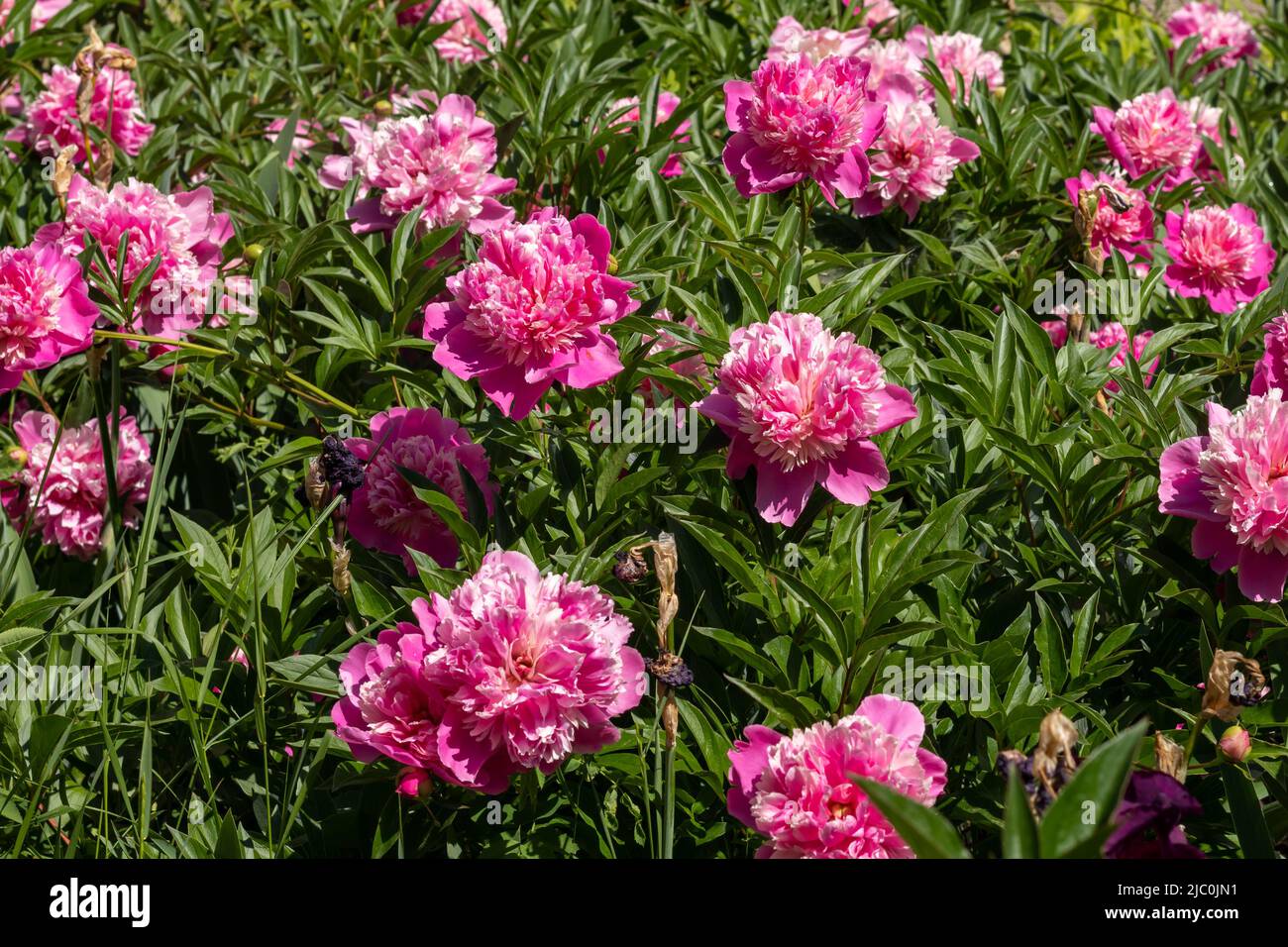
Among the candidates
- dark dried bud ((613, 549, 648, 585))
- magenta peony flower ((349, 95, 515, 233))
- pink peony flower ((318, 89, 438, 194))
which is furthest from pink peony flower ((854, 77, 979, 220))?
dark dried bud ((613, 549, 648, 585))

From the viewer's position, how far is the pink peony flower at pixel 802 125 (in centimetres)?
213

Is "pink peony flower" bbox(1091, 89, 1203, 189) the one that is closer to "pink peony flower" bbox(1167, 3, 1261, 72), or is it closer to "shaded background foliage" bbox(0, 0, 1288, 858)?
"shaded background foliage" bbox(0, 0, 1288, 858)

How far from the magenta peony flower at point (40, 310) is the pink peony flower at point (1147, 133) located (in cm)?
201

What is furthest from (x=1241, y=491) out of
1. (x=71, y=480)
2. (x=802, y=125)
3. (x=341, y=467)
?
(x=71, y=480)

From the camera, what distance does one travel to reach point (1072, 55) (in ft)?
11.3

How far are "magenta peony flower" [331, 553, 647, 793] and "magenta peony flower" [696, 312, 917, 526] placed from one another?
1.05 ft

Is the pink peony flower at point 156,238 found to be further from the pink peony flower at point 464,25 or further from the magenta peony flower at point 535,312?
the pink peony flower at point 464,25

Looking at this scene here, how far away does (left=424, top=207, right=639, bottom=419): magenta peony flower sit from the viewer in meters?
1.86

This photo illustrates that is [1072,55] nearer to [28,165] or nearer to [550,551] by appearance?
[550,551]

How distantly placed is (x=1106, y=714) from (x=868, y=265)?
0.78 meters

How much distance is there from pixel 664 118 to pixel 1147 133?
41.0 inches

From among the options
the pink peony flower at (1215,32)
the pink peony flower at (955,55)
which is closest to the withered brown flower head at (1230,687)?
the pink peony flower at (955,55)
